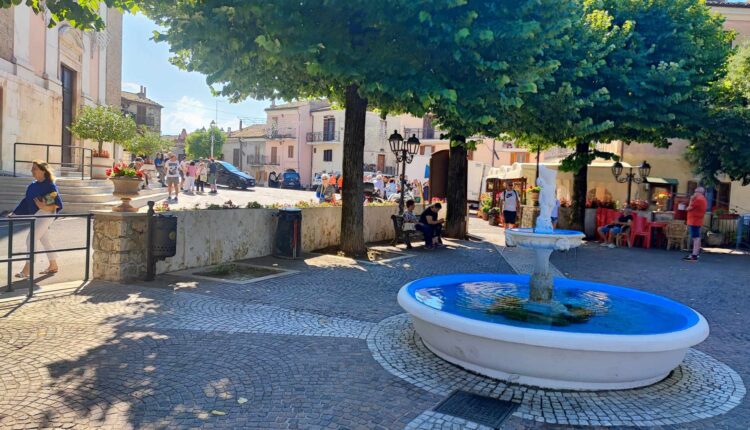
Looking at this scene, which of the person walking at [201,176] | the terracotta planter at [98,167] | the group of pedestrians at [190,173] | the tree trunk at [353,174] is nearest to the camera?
the tree trunk at [353,174]

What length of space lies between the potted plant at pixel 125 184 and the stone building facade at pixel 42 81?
417 inches

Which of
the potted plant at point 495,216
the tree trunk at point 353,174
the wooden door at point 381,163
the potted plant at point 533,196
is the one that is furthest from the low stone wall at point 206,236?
the wooden door at point 381,163

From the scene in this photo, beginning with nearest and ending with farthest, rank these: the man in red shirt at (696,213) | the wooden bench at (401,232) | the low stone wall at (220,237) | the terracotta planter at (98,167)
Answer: the low stone wall at (220,237) < the man in red shirt at (696,213) < the wooden bench at (401,232) < the terracotta planter at (98,167)

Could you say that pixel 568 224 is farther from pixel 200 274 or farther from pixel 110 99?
pixel 110 99

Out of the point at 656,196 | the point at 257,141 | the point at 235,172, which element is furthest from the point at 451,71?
the point at 257,141

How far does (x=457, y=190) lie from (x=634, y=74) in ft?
20.2

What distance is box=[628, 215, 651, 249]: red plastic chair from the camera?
16.6 m

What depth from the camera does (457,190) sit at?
52.4 ft

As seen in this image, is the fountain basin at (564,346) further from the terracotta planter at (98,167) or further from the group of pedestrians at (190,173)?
the group of pedestrians at (190,173)

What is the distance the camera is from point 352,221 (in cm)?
1166

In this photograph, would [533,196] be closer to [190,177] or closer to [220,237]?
[220,237]

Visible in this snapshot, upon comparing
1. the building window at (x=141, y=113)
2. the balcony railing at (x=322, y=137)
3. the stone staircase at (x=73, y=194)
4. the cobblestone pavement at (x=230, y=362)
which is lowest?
the cobblestone pavement at (x=230, y=362)

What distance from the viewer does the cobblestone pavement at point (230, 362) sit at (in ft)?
12.0

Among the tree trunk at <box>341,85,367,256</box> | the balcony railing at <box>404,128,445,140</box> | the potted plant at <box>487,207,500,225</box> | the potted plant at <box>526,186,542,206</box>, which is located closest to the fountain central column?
the tree trunk at <box>341,85,367,256</box>
